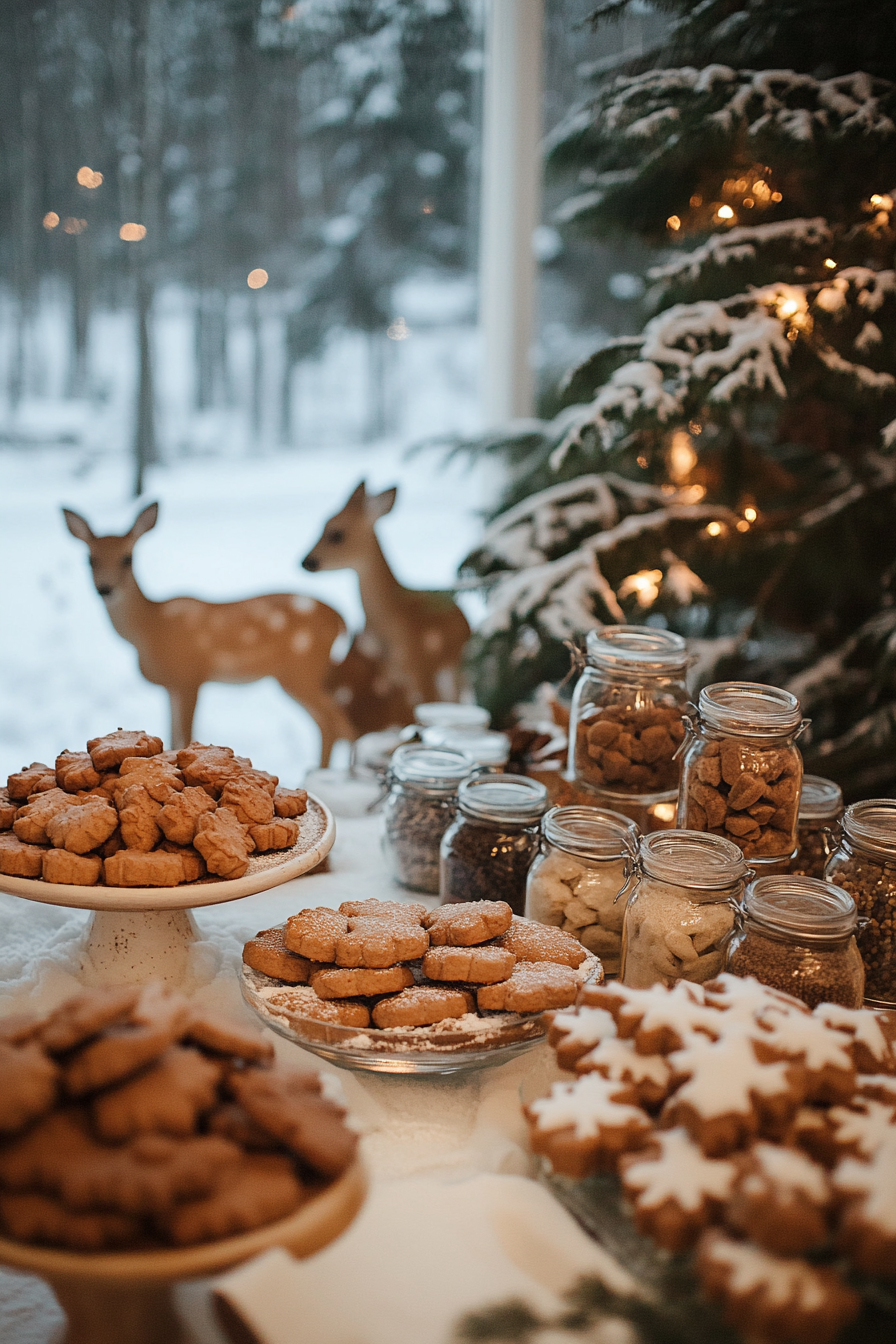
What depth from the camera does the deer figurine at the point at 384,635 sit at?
82.0 inches

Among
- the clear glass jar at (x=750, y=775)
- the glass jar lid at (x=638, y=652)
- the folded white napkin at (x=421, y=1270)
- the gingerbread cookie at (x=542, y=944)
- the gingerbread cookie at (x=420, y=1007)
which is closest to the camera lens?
the folded white napkin at (x=421, y=1270)

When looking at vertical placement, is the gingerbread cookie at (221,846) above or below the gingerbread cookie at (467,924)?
above

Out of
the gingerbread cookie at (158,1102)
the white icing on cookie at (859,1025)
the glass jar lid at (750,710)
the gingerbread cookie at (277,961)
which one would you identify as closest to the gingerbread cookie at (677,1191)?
the white icing on cookie at (859,1025)

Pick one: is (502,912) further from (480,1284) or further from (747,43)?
(747,43)

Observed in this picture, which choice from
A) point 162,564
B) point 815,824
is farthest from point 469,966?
point 162,564

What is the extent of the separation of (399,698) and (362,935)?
1.20 metres

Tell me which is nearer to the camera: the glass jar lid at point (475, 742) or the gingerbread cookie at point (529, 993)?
the gingerbread cookie at point (529, 993)

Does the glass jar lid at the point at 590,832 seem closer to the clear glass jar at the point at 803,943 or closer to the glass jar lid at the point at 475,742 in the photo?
the clear glass jar at the point at 803,943

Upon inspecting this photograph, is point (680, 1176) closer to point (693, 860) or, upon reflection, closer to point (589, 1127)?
point (589, 1127)

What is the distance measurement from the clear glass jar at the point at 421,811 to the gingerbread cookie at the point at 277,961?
0.37 m

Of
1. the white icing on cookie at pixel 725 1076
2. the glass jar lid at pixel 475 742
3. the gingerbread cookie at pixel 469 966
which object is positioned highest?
the glass jar lid at pixel 475 742

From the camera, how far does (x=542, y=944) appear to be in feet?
3.79

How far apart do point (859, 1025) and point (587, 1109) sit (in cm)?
26

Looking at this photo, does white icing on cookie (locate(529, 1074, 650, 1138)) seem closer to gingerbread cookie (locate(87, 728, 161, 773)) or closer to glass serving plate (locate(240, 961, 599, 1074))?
glass serving plate (locate(240, 961, 599, 1074))
